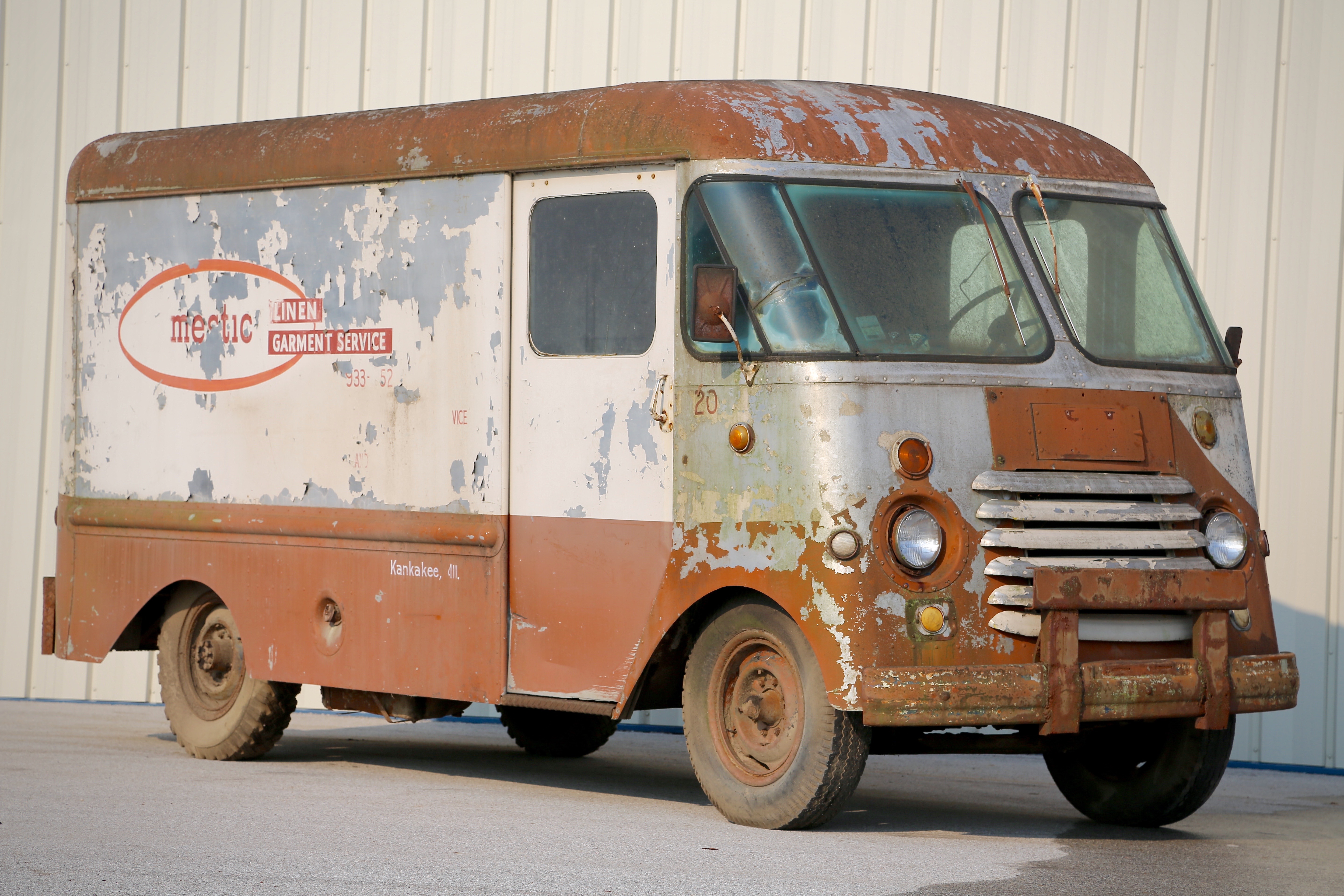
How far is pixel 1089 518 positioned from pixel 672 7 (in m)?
6.68

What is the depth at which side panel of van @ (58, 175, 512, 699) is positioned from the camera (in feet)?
26.3

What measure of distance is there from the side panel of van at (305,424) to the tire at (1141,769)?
270cm

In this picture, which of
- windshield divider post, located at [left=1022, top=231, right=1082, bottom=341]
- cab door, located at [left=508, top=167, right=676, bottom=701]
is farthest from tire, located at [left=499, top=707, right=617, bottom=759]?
windshield divider post, located at [left=1022, top=231, right=1082, bottom=341]

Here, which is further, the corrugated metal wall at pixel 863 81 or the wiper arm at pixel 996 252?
the corrugated metal wall at pixel 863 81

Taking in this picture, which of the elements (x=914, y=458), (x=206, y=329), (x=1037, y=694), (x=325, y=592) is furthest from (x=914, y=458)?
(x=206, y=329)

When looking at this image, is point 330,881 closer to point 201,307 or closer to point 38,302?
point 201,307

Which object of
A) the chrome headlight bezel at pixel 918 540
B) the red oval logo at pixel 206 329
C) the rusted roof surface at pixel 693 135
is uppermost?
the rusted roof surface at pixel 693 135

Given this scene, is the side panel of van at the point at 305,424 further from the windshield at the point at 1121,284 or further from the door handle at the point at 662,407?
the windshield at the point at 1121,284

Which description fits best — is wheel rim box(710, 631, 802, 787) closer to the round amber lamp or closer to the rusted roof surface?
the round amber lamp

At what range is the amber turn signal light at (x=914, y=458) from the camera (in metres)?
6.75

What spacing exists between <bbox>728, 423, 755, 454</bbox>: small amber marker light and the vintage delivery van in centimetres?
2

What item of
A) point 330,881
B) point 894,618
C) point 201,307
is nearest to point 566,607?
point 894,618

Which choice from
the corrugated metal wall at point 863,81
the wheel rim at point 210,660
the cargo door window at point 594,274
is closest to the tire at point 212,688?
the wheel rim at point 210,660

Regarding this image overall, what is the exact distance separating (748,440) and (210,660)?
379cm
